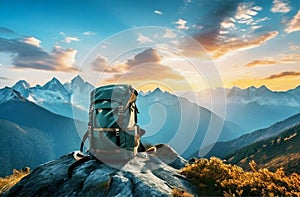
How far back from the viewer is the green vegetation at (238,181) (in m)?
6.88

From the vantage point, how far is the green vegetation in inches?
271

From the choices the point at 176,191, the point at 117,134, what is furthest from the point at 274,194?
the point at 117,134

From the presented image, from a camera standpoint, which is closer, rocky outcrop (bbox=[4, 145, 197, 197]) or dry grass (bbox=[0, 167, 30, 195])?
rocky outcrop (bbox=[4, 145, 197, 197])

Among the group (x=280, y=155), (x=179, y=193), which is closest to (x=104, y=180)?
(x=179, y=193)

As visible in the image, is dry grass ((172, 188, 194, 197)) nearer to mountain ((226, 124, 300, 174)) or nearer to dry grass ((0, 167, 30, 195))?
dry grass ((0, 167, 30, 195))

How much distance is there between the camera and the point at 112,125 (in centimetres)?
941

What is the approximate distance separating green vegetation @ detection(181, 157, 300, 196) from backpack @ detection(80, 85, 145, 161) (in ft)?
7.79

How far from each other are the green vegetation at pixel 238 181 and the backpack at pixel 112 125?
238 cm

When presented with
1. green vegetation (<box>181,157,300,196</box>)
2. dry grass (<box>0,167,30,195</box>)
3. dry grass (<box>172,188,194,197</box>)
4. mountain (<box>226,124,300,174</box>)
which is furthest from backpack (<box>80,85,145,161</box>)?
mountain (<box>226,124,300,174</box>)

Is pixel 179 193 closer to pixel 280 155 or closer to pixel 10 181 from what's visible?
pixel 10 181

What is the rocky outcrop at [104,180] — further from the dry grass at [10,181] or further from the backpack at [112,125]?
the dry grass at [10,181]

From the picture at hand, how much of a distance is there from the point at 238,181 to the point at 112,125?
14.4 ft

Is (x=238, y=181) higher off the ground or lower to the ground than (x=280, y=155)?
higher

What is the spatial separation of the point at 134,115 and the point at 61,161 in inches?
125
